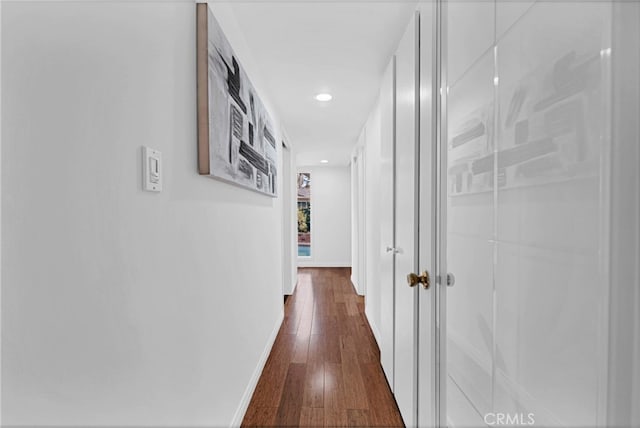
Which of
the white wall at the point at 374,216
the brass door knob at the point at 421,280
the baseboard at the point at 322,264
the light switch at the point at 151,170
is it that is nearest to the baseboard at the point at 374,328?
the white wall at the point at 374,216

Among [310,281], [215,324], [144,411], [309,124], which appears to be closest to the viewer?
[144,411]

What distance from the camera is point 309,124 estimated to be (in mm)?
3959

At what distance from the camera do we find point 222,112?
4.63 ft

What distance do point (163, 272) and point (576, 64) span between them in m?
1.12

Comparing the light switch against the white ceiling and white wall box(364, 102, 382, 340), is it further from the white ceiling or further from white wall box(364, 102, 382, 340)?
white wall box(364, 102, 382, 340)

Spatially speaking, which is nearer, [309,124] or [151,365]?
[151,365]

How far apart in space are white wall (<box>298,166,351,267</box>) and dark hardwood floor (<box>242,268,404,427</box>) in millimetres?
3424

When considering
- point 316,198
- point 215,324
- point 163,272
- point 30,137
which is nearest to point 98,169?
point 30,137

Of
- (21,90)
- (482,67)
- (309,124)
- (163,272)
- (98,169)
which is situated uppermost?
(309,124)

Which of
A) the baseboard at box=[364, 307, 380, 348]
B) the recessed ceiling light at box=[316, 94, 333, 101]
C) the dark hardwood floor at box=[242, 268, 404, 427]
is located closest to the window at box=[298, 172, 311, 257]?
the dark hardwood floor at box=[242, 268, 404, 427]

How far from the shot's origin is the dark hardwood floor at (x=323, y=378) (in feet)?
6.22

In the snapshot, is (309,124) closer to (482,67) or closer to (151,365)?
(482,67)

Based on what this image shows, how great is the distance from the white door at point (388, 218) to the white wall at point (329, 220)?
16.0ft

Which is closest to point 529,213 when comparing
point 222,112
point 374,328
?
point 222,112
